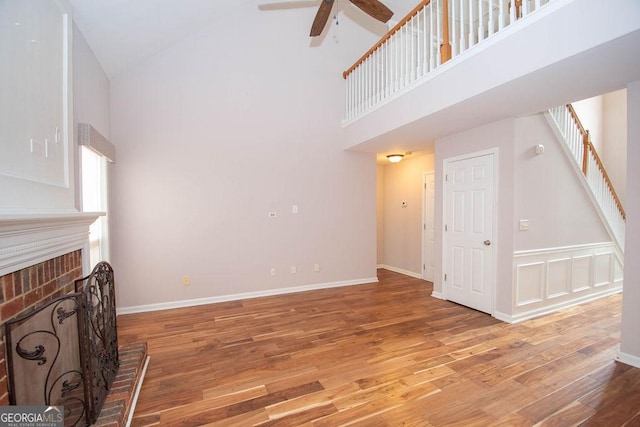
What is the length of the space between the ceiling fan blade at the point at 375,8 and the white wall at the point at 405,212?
3065 mm

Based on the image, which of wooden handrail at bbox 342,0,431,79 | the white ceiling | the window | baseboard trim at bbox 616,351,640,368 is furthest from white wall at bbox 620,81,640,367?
the window

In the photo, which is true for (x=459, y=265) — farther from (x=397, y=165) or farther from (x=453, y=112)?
(x=397, y=165)

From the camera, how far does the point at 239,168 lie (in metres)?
4.25

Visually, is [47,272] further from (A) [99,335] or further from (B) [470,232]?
(B) [470,232]

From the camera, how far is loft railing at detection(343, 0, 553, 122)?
2.62 m

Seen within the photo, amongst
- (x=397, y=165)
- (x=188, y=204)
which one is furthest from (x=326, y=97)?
(x=188, y=204)

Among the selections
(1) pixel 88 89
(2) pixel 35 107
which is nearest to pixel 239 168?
(1) pixel 88 89

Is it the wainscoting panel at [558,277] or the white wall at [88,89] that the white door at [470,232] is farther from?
the white wall at [88,89]

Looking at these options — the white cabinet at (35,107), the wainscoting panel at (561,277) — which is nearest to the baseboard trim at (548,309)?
the wainscoting panel at (561,277)

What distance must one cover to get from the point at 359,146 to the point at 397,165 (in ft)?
5.86

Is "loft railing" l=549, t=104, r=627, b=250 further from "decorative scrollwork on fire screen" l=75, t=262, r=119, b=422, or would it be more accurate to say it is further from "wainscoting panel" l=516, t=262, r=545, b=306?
"decorative scrollwork on fire screen" l=75, t=262, r=119, b=422

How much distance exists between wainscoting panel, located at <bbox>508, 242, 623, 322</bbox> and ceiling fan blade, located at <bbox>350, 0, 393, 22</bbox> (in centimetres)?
303

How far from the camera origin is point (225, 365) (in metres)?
2.46

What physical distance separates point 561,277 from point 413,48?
3.54 metres
